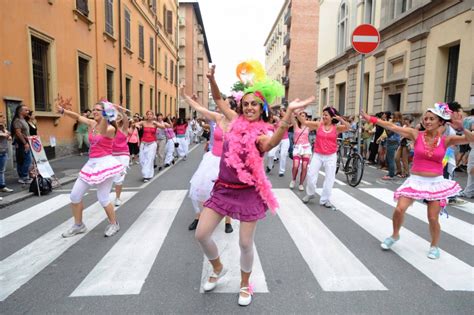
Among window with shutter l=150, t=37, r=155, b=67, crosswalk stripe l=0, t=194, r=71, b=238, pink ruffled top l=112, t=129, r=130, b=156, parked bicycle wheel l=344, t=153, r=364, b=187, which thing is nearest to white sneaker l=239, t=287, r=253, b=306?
crosswalk stripe l=0, t=194, r=71, b=238

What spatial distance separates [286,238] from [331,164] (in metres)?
2.27

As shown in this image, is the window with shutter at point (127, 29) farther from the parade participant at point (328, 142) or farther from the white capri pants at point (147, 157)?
the parade participant at point (328, 142)

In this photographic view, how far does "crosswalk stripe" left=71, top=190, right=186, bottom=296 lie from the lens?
128 inches

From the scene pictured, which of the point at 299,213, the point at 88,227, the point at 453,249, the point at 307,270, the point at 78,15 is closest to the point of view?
the point at 307,270

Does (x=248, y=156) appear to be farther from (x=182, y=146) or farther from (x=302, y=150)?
(x=182, y=146)

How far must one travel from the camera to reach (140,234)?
15.8ft

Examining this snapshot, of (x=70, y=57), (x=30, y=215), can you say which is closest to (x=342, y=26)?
(x=70, y=57)

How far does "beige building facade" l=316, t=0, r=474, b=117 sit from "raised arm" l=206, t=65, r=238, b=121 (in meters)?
10.5

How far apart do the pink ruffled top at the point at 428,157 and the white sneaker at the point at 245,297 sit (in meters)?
2.57

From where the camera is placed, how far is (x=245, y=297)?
9.86ft

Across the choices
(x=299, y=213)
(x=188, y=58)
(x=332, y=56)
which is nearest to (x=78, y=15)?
(x=299, y=213)

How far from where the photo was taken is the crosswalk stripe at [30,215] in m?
5.13

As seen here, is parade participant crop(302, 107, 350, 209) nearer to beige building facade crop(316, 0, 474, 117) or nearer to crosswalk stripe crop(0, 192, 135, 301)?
crosswalk stripe crop(0, 192, 135, 301)

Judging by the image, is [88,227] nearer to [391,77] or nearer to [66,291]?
[66,291]
